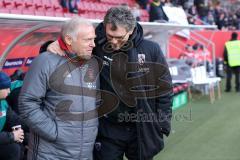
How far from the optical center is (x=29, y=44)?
19.4 ft

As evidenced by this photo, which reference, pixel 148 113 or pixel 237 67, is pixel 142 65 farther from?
pixel 237 67

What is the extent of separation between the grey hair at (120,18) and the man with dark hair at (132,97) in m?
0.04

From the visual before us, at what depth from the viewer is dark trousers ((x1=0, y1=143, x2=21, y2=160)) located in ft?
12.0

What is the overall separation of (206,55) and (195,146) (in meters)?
5.98

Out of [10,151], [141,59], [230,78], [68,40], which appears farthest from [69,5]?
[68,40]

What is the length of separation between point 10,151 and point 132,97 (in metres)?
1.32

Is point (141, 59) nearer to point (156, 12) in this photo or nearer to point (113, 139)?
point (113, 139)

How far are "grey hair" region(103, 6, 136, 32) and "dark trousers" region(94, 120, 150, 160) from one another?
0.67 metres

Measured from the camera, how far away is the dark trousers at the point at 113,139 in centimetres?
298

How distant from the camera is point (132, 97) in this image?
9.78 ft

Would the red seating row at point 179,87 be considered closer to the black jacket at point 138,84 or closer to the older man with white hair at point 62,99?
the black jacket at point 138,84

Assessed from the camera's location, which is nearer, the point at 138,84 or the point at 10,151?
the point at 138,84

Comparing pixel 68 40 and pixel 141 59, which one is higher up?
pixel 68 40

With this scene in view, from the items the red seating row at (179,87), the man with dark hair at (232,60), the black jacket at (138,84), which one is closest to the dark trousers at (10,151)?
the black jacket at (138,84)
